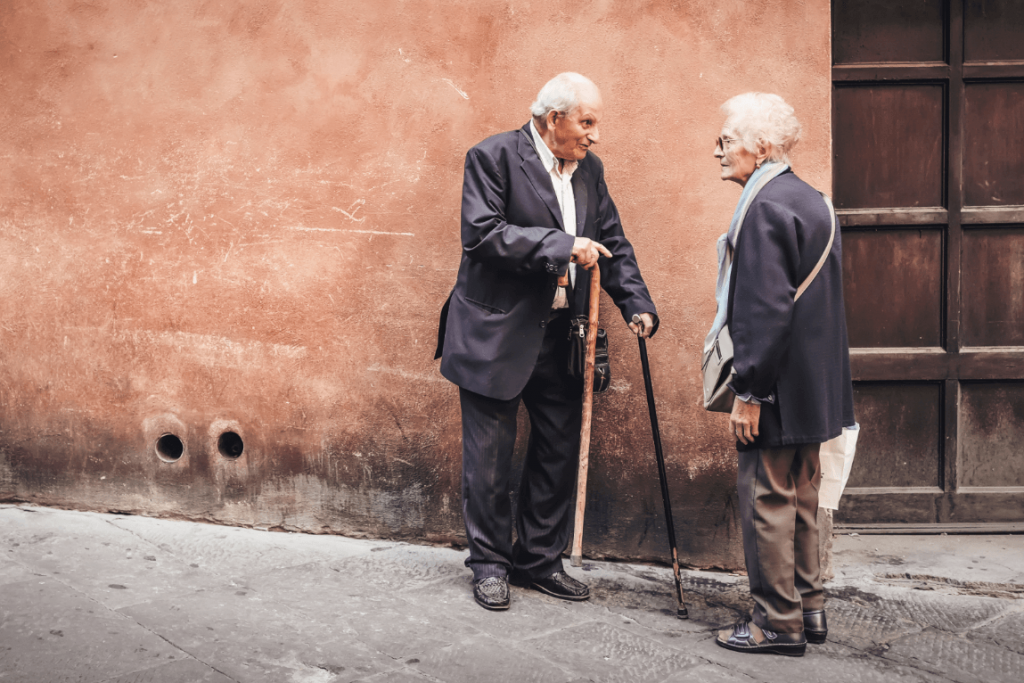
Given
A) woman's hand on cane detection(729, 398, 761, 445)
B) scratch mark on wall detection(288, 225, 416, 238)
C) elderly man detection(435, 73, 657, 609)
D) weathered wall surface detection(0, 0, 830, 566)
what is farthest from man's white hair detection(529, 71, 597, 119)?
woman's hand on cane detection(729, 398, 761, 445)

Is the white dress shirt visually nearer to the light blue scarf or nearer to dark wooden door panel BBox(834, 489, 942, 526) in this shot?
the light blue scarf

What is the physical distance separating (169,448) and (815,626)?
8.72 ft

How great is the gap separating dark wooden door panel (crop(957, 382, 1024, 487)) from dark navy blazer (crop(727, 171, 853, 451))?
138cm

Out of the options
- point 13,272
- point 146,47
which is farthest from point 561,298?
point 13,272

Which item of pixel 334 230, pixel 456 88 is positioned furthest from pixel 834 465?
pixel 334 230

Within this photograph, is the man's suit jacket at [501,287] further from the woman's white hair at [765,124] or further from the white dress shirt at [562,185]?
the woman's white hair at [765,124]

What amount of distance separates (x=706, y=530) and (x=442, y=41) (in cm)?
217

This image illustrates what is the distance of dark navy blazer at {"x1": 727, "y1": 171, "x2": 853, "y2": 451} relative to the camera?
2.66 m

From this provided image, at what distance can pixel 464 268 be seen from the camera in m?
3.22

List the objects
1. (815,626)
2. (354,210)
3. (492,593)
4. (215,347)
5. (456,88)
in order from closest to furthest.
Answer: (815,626) → (492,593) → (456,88) → (354,210) → (215,347)

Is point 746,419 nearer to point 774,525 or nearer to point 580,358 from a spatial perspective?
point 774,525

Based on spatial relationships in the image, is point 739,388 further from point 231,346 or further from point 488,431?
point 231,346

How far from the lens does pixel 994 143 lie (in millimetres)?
3742

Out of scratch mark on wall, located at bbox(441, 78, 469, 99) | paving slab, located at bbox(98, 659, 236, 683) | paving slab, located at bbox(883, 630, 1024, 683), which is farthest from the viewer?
scratch mark on wall, located at bbox(441, 78, 469, 99)
